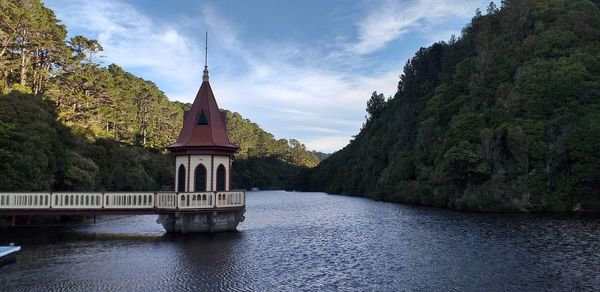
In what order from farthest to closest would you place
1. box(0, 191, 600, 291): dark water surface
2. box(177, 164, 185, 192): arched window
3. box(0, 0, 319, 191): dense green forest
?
box(0, 0, 319, 191): dense green forest, box(177, 164, 185, 192): arched window, box(0, 191, 600, 291): dark water surface

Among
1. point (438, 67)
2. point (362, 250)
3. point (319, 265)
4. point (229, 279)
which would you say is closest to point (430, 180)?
point (438, 67)

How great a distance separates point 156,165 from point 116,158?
22941 mm

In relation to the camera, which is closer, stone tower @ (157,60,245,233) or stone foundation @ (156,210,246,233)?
stone tower @ (157,60,245,233)

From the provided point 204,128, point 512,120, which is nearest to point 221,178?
point 204,128

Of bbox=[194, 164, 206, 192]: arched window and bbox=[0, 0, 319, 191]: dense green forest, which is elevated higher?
bbox=[0, 0, 319, 191]: dense green forest

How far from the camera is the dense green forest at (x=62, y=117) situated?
29.3 meters

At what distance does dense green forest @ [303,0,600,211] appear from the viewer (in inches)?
1929

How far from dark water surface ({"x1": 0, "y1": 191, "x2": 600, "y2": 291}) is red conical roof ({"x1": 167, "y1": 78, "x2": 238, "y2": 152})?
199 inches

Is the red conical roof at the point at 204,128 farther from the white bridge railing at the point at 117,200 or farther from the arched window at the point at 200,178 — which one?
the white bridge railing at the point at 117,200

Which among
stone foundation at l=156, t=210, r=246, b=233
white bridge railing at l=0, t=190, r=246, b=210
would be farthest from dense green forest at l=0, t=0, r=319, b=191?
stone foundation at l=156, t=210, r=246, b=233

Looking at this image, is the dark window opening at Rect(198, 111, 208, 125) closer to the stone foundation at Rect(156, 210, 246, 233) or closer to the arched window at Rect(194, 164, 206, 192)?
the arched window at Rect(194, 164, 206, 192)

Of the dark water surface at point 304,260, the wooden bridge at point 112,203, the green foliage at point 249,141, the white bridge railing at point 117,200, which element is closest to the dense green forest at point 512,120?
the dark water surface at point 304,260

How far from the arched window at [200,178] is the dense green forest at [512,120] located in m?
35.6

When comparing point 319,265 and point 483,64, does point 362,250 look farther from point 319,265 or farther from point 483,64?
point 483,64
